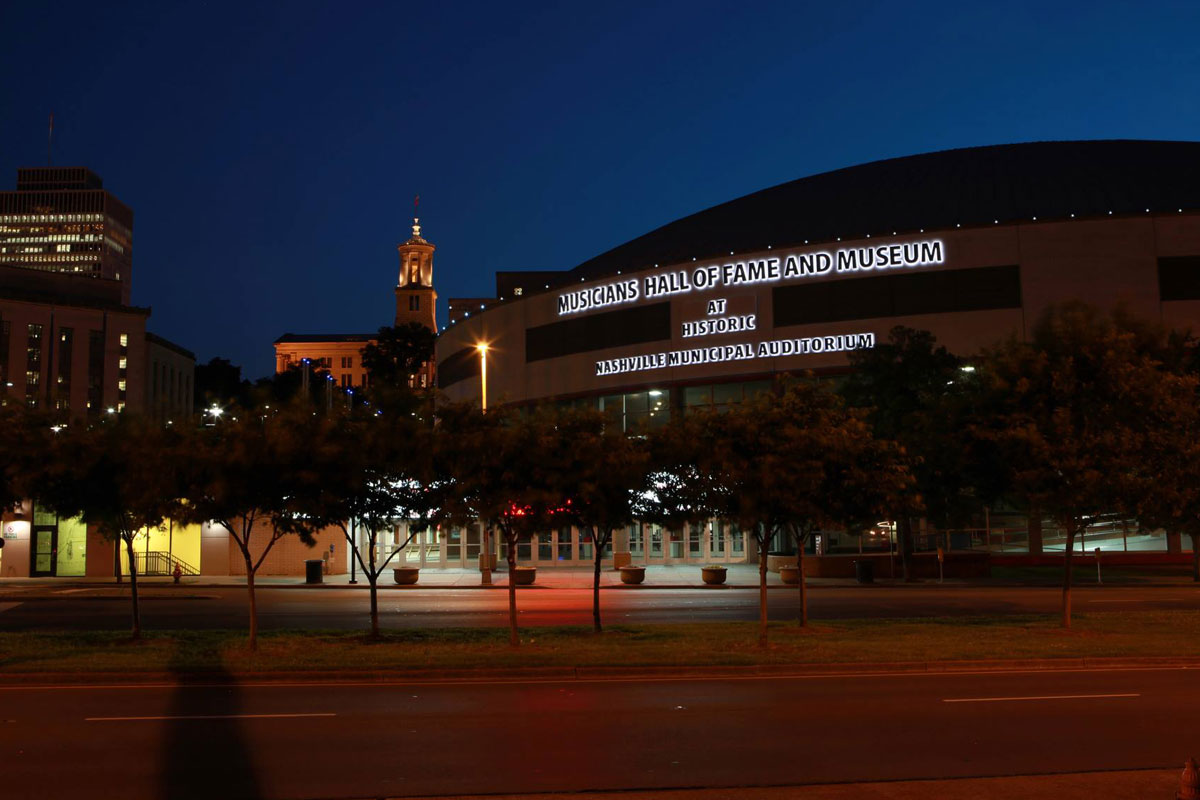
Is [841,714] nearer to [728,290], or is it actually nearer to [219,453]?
[219,453]

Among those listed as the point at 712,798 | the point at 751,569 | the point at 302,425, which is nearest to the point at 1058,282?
the point at 751,569

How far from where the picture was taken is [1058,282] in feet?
170

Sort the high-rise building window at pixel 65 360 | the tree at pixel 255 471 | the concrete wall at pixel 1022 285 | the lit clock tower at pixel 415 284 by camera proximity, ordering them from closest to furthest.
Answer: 1. the tree at pixel 255 471
2. the concrete wall at pixel 1022 285
3. the high-rise building window at pixel 65 360
4. the lit clock tower at pixel 415 284

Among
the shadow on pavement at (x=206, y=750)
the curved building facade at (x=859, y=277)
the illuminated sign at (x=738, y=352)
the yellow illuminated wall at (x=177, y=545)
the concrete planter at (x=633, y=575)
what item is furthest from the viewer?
the illuminated sign at (x=738, y=352)

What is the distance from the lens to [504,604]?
3319 centimetres

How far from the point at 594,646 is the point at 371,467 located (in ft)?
18.5

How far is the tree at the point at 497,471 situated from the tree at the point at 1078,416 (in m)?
9.54

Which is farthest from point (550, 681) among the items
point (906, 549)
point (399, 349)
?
point (399, 349)

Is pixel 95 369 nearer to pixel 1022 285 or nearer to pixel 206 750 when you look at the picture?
pixel 1022 285

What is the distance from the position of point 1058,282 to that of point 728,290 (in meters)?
16.1

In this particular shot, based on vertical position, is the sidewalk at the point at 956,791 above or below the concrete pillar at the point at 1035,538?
below

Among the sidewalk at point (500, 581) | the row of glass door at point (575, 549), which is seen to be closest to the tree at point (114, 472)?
the sidewalk at point (500, 581)

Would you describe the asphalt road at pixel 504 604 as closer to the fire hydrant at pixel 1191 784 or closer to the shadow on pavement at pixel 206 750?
the shadow on pavement at pixel 206 750

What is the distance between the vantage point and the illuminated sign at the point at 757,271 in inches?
2110
